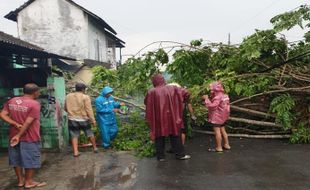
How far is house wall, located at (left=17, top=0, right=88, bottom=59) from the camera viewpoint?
84.7 feet

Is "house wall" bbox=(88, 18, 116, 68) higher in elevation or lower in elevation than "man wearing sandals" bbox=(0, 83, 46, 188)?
higher

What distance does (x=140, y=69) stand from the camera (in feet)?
33.8

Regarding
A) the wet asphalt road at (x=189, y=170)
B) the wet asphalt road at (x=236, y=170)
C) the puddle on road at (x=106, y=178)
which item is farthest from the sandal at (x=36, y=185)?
the wet asphalt road at (x=236, y=170)

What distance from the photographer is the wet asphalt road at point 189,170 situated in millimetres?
5840

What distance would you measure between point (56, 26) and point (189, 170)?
21.6 metres

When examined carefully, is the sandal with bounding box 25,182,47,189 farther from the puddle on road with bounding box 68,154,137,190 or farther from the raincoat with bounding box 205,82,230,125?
the raincoat with bounding box 205,82,230,125

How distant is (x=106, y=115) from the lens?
9086 millimetres

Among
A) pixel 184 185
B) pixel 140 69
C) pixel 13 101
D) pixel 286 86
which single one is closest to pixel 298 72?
pixel 286 86

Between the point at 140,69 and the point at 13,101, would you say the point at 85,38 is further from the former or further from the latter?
the point at 13,101

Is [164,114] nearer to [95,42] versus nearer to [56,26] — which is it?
[56,26]

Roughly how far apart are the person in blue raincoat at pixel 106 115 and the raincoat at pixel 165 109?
1.79 metres

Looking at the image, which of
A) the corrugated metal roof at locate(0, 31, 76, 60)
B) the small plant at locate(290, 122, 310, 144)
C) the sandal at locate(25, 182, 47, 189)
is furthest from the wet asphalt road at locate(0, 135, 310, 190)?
the corrugated metal roof at locate(0, 31, 76, 60)

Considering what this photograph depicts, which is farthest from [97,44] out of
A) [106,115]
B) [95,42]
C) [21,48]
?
[21,48]

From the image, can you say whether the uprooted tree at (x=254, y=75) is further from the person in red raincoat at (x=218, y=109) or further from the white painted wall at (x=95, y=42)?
the white painted wall at (x=95, y=42)
